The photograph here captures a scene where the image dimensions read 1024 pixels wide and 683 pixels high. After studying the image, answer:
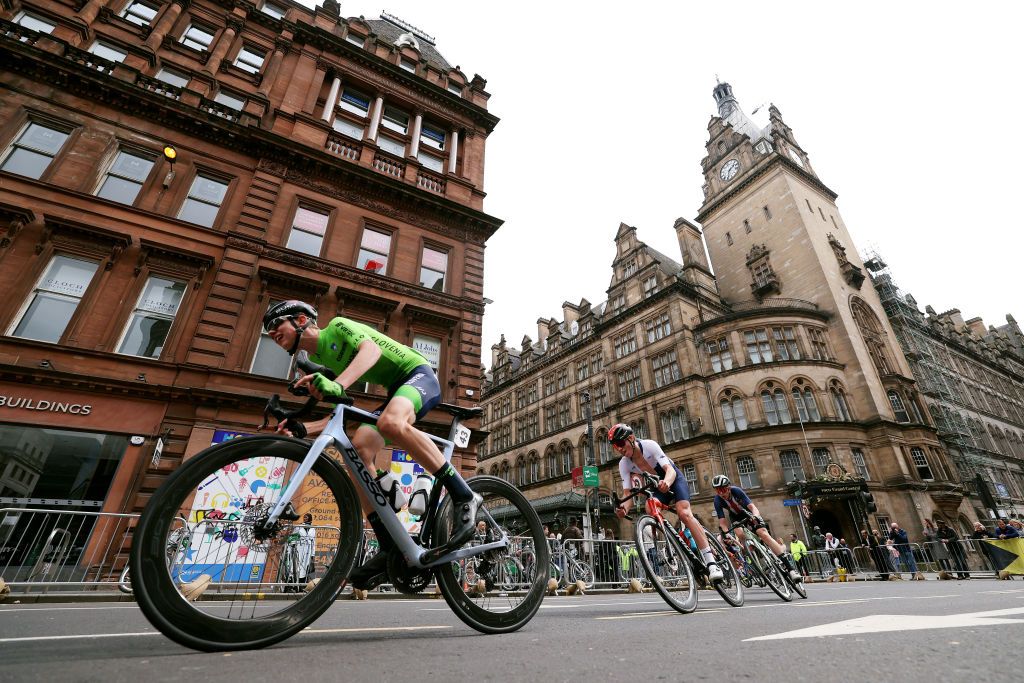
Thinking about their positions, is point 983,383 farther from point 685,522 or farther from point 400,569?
point 400,569

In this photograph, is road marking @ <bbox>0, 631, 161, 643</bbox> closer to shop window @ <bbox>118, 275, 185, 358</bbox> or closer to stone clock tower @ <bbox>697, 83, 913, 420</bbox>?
shop window @ <bbox>118, 275, 185, 358</bbox>

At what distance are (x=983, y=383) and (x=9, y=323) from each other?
230 feet

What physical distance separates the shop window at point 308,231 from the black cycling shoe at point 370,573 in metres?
13.1

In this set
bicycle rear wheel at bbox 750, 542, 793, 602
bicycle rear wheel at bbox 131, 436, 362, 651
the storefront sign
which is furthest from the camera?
the storefront sign

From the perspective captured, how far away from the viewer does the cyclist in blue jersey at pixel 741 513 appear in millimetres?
6379

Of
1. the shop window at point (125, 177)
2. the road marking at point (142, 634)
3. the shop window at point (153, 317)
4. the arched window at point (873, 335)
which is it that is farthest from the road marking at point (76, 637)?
the arched window at point (873, 335)

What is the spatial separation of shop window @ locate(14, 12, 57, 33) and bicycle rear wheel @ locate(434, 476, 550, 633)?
2054 centimetres

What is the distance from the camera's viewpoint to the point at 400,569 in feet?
8.16

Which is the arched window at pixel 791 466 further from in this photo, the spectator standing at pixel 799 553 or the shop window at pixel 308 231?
the shop window at pixel 308 231

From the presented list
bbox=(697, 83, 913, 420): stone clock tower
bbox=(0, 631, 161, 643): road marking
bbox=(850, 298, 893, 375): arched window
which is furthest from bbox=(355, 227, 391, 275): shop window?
bbox=(850, 298, 893, 375): arched window

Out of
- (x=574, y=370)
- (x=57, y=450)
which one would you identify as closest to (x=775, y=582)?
(x=57, y=450)

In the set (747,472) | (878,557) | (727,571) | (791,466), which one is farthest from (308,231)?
(791,466)

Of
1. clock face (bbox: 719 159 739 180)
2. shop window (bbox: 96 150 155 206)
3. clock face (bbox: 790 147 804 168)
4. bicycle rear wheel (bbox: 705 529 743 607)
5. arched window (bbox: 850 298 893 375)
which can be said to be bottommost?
bicycle rear wheel (bbox: 705 529 743 607)

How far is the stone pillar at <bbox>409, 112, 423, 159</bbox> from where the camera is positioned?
57.3ft
